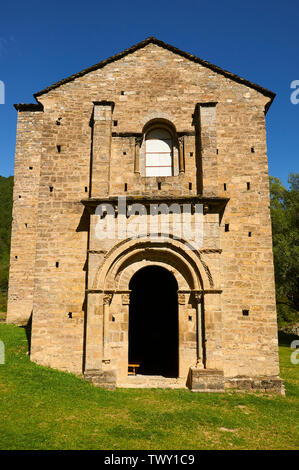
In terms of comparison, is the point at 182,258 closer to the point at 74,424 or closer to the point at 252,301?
the point at 252,301

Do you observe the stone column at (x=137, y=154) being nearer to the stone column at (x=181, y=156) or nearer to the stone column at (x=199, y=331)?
the stone column at (x=181, y=156)

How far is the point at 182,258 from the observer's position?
10867 mm

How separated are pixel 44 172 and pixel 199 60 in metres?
7.03

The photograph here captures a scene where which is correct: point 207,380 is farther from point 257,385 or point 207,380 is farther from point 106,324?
point 106,324

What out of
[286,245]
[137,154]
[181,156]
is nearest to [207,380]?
[181,156]

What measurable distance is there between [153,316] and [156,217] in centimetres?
Answer: 721

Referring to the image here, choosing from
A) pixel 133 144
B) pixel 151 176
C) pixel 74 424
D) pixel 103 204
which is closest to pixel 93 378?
pixel 74 424

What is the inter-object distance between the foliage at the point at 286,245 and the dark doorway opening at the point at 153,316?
34.5 ft

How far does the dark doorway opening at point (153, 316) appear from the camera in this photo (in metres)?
16.0

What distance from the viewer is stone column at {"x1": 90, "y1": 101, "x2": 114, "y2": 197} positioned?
448 inches

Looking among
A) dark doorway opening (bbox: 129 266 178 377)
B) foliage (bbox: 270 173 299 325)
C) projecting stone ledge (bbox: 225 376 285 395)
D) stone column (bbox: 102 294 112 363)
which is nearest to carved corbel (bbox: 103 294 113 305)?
stone column (bbox: 102 294 112 363)

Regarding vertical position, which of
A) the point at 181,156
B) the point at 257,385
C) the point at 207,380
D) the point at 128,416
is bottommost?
the point at 128,416

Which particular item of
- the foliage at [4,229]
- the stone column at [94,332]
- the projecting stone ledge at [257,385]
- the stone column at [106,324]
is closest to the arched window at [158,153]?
the stone column at [106,324]

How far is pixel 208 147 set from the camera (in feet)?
38.0
